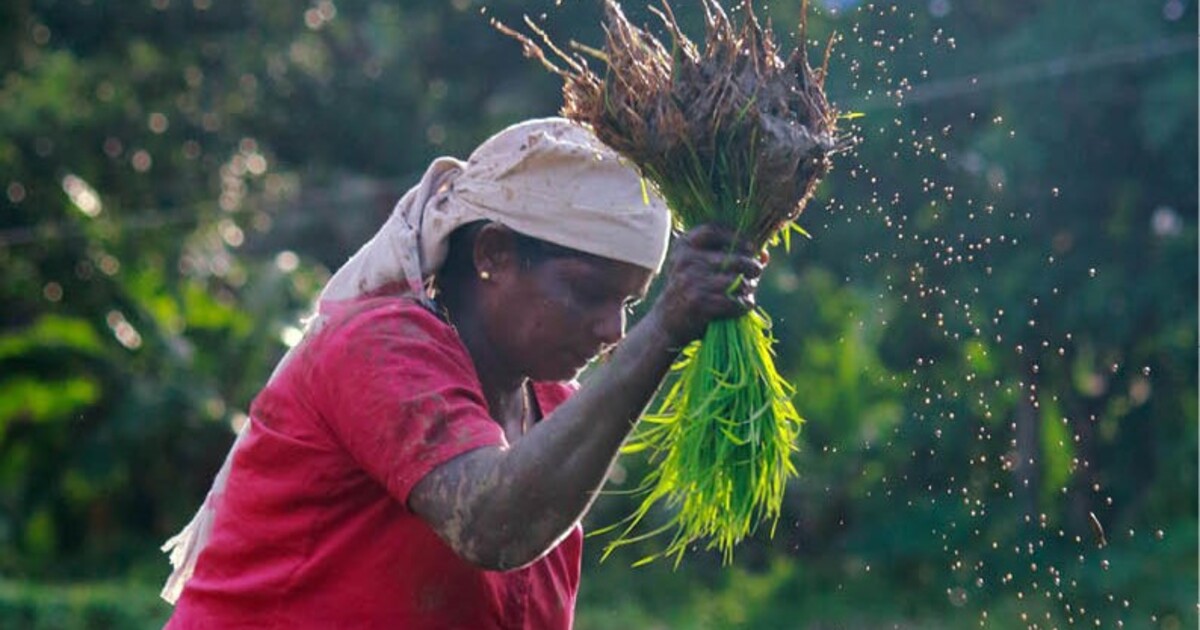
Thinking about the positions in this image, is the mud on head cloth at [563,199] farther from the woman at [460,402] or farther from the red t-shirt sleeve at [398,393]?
the red t-shirt sleeve at [398,393]

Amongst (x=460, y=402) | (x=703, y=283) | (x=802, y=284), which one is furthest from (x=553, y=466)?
(x=802, y=284)

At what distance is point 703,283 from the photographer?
2.62m

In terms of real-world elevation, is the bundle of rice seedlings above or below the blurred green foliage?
above

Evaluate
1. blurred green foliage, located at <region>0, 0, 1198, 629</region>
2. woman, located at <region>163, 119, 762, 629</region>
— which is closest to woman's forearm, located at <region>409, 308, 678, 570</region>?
woman, located at <region>163, 119, 762, 629</region>

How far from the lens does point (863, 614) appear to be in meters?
12.3

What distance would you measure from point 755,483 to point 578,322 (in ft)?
1.22

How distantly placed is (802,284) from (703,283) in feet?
36.3

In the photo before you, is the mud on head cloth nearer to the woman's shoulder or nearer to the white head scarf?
the white head scarf

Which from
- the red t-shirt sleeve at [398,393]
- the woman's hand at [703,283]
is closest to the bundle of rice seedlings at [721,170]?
the woman's hand at [703,283]

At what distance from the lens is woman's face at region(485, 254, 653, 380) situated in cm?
293

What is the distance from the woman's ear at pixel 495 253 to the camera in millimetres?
2984

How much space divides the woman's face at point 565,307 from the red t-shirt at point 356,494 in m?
0.15

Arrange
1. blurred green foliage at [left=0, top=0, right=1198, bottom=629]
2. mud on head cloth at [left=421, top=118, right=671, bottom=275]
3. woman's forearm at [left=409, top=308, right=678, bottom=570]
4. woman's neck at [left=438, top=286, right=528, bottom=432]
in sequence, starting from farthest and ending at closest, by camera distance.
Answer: blurred green foliage at [left=0, top=0, right=1198, bottom=629] → woman's neck at [left=438, top=286, right=528, bottom=432] → mud on head cloth at [left=421, top=118, right=671, bottom=275] → woman's forearm at [left=409, top=308, right=678, bottom=570]

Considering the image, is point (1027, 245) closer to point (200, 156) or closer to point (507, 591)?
point (200, 156)
